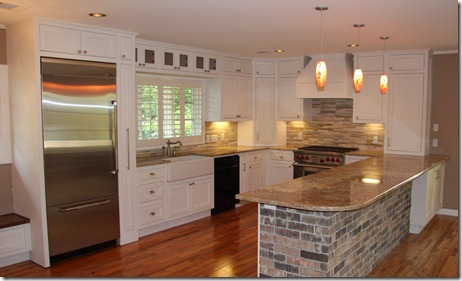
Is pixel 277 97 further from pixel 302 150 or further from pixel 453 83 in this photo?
pixel 453 83

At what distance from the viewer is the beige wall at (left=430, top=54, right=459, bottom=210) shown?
20.2ft

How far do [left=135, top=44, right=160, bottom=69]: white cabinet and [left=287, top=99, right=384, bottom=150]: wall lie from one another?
119 inches

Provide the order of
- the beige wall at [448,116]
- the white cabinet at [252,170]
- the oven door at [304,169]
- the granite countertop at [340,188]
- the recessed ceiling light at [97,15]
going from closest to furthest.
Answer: the granite countertop at [340,188] → the recessed ceiling light at [97,15] → the beige wall at [448,116] → the oven door at [304,169] → the white cabinet at [252,170]

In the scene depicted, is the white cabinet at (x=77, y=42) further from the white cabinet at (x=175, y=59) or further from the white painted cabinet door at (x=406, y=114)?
the white painted cabinet door at (x=406, y=114)

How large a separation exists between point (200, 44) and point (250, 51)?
0.95 metres

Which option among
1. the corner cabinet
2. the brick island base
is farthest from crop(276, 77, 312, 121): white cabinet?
the brick island base

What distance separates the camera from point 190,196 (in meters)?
5.81

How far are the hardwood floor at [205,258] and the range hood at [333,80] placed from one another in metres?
2.29

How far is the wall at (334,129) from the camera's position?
682 centimetres

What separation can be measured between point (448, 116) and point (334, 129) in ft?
5.64

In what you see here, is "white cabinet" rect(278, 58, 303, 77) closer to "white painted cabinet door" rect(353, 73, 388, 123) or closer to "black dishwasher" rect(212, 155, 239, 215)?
"white painted cabinet door" rect(353, 73, 388, 123)

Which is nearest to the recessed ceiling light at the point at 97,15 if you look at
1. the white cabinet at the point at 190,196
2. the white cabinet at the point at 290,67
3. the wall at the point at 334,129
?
the white cabinet at the point at 190,196

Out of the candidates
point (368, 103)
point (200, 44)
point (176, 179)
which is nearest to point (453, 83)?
point (368, 103)

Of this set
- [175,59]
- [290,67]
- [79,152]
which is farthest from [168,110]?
[290,67]
